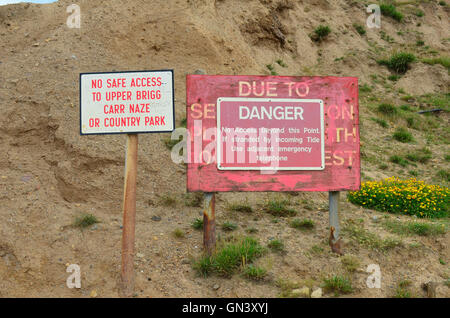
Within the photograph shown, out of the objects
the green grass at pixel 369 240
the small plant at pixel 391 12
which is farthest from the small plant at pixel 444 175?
the small plant at pixel 391 12

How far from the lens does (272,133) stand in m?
5.63

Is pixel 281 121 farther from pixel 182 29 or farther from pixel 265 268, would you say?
pixel 182 29

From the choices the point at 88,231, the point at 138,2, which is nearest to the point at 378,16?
the point at 138,2

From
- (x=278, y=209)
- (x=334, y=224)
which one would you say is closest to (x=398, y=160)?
(x=278, y=209)

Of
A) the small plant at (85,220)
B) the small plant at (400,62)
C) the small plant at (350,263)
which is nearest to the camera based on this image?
the small plant at (350,263)

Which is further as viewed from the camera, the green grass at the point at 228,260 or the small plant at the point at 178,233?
the small plant at the point at 178,233

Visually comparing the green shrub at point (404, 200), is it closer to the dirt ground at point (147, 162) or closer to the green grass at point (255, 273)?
the dirt ground at point (147, 162)

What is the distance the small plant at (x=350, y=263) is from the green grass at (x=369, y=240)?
1.86ft

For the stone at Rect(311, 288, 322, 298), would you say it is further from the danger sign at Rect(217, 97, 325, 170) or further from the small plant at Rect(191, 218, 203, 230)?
the small plant at Rect(191, 218, 203, 230)

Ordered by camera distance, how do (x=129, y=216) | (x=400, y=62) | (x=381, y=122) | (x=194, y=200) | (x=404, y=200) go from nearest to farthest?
(x=129, y=216), (x=194, y=200), (x=404, y=200), (x=381, y=122), (x=400, y=62)

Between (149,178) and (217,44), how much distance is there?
5.68 m

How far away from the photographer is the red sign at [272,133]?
5.47 meters

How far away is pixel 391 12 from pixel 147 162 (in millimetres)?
15787

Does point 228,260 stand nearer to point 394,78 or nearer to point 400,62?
point 394,78
